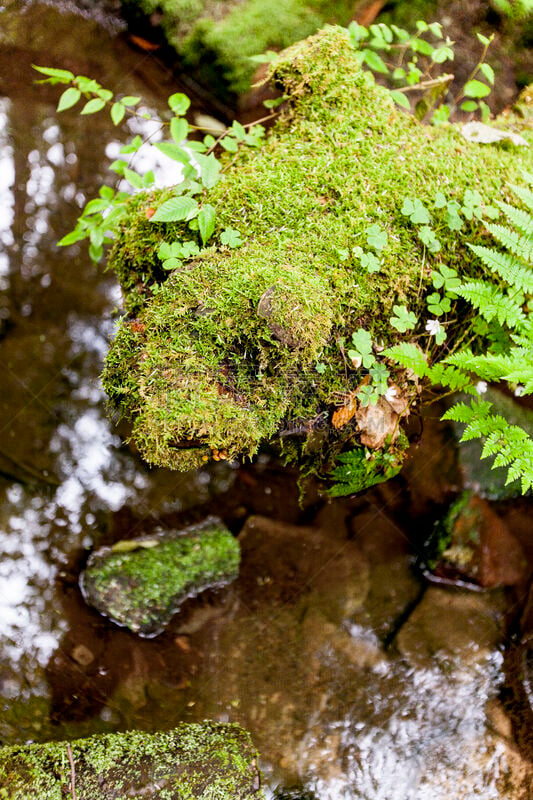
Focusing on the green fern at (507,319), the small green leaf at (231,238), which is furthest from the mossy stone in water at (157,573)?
the small green leaf at (231,238)

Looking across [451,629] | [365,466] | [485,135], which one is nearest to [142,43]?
[485,135]

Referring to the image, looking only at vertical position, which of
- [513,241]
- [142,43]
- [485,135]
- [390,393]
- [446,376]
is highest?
[485,135]

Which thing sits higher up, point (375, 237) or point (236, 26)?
point (236, 26)

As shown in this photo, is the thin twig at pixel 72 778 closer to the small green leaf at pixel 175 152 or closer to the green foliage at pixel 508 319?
the green foliage at pixel 508 319

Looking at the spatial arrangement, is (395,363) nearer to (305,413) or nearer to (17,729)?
(305,413)

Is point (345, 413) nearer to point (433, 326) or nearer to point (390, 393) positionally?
point (390, 393)

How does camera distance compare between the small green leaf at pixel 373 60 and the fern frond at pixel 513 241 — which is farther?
the small green leaf at pixel 373 60

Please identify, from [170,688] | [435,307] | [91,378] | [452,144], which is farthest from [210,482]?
[452,144]
